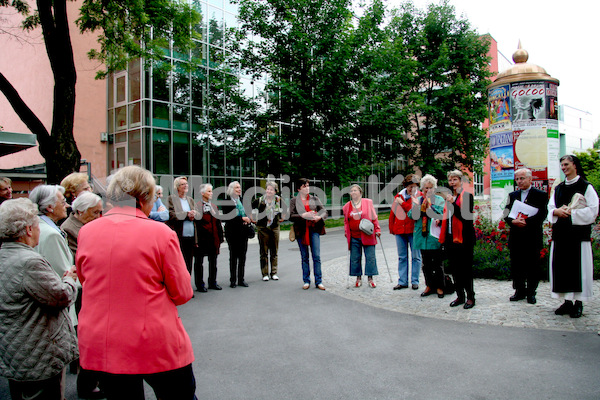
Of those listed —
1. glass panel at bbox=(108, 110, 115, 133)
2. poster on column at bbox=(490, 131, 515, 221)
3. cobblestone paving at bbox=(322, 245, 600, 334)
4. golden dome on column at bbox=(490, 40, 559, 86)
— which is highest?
glass panel at bbox=(108, 110, 115, 133)

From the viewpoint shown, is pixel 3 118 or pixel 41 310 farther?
pixel 3 118

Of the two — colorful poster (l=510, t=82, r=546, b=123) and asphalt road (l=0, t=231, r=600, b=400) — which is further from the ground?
colorful poster (l=510, t=82, r=546, b=123)

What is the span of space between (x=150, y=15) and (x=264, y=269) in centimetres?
999

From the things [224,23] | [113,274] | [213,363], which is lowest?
[213,363]

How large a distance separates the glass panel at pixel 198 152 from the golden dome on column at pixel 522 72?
17112 mm

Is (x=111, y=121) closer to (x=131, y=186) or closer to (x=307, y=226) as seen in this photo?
(x=307, y=226)

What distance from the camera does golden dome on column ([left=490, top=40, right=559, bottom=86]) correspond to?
8.81 metres

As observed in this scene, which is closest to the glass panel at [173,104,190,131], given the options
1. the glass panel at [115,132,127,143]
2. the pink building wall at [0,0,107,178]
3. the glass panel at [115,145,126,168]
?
the glass panel at [115,132,127,143]

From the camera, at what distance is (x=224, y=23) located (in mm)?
24469

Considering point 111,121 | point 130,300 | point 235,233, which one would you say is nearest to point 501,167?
point 235,233

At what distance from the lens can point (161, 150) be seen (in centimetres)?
2169

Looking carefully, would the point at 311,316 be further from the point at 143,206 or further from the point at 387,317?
the point at 143,206

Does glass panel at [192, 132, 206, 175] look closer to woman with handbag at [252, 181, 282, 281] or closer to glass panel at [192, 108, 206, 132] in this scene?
glass panel at [192, 108, 206, 132]

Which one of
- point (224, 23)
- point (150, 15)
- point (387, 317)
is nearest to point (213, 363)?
point (387, 317)
